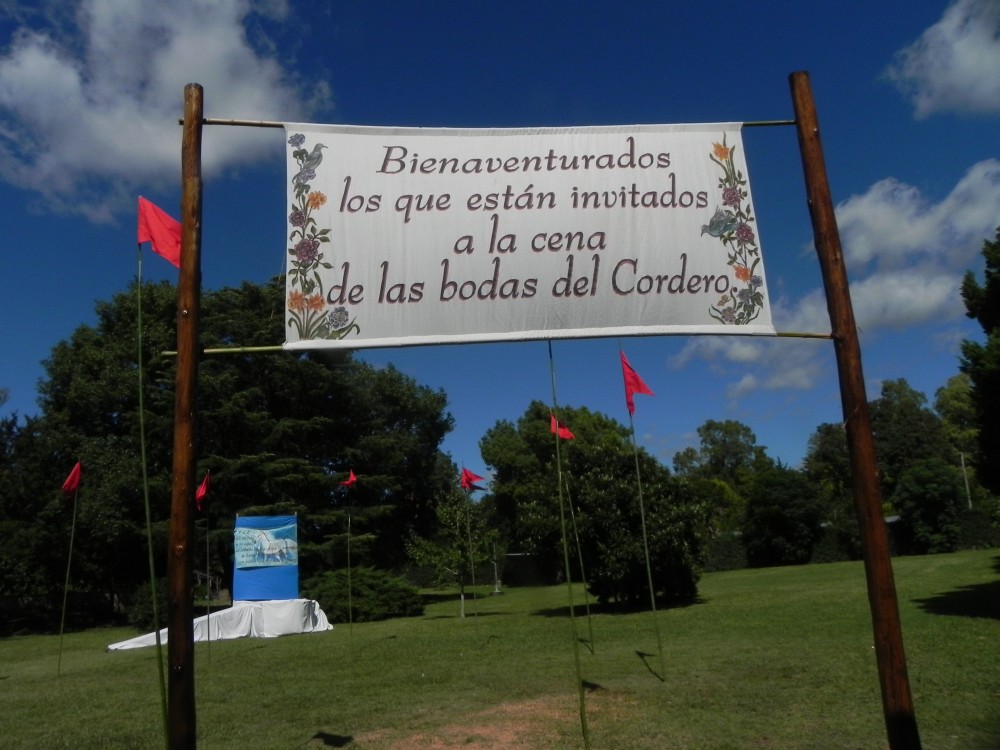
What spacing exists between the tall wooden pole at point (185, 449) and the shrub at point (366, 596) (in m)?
23.1

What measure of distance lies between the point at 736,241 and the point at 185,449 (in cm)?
361

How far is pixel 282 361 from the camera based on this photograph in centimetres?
3344

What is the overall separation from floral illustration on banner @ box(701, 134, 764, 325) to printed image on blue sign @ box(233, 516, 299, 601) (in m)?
16.4

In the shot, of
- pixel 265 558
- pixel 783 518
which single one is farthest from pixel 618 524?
pixel 783 518

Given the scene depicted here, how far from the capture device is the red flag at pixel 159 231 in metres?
5.07

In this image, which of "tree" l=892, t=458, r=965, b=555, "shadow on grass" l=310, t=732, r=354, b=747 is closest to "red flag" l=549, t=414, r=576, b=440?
Result: "shadow on grass" l=310, t=732, r=354, b=747

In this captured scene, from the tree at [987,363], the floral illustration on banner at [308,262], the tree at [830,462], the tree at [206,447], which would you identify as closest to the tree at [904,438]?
the tree at [830,462]

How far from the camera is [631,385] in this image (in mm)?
11625

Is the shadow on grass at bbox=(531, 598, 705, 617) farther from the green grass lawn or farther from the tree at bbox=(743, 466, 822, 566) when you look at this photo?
the tree at bbox=(743, 466, 822, 566)

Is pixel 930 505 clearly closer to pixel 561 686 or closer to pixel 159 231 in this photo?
pixel 561 686

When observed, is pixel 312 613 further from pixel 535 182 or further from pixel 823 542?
pixel 823 542

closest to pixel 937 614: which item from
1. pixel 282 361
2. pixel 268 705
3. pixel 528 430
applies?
pixel 268 705

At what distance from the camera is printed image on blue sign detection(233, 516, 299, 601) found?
1956cm

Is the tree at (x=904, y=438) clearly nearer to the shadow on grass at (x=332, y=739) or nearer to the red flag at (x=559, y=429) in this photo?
Result: the red flag at (x=559, y=429)
